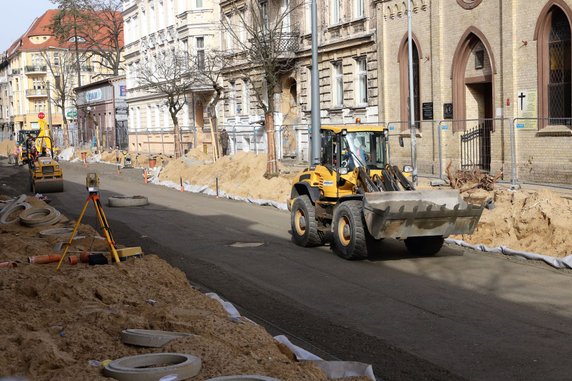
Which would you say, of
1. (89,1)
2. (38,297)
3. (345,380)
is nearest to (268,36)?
(38,297)

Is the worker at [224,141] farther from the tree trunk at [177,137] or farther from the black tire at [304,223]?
the black tire at [304,223]

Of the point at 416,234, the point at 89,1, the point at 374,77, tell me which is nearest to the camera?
the point at 416,234

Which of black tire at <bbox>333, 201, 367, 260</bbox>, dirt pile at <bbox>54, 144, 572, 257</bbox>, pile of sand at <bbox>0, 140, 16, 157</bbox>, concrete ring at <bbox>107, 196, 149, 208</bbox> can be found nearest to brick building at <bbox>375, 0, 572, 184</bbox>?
dirt pile at <bbox>54, 144, 572, 257</bbox>

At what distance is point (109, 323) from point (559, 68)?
19.0 meters

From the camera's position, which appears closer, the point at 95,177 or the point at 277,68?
the point at 95,177

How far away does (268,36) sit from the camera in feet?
115

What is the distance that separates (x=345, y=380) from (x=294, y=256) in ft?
27.4

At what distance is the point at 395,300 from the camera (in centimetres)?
1165

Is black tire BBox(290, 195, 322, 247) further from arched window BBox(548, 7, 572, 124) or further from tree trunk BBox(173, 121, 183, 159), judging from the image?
tree trunk BBox(173, 121, 183, 159)

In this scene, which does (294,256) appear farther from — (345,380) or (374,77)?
(374,77)

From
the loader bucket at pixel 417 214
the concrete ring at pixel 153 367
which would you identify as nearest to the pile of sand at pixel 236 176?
the loader bucket at pixel 417 214

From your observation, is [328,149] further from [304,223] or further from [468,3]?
[468,3]

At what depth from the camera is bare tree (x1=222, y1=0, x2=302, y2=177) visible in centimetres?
3166

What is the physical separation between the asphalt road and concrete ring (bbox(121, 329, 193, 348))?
1.97 metres
